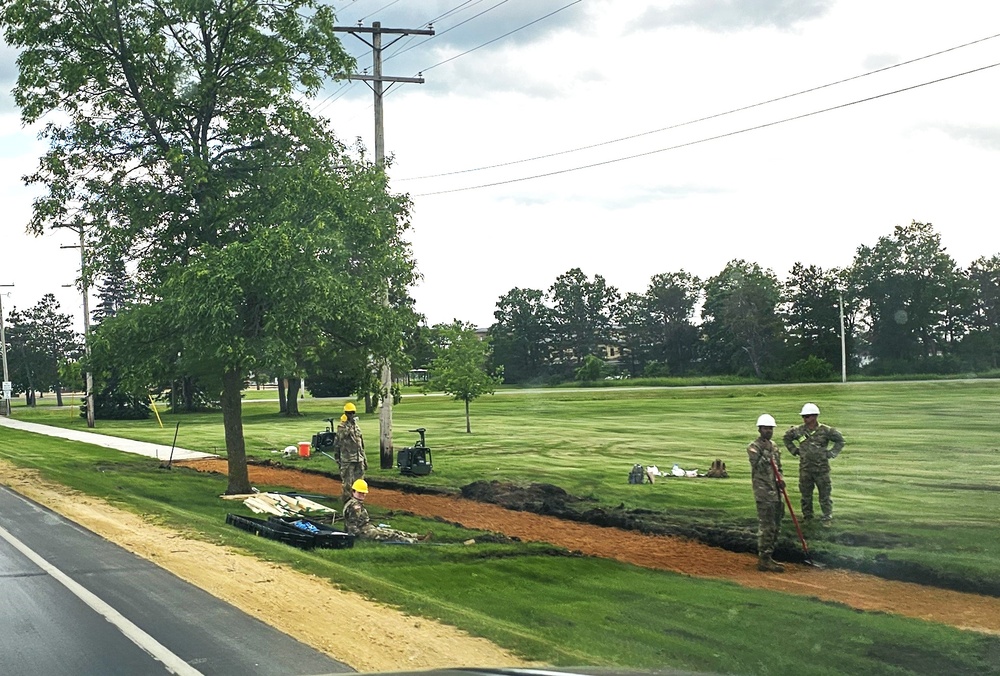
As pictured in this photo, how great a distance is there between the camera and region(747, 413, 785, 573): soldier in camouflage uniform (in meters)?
12.8

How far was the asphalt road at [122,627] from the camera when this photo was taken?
7.22 m

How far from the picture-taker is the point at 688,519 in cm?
1711

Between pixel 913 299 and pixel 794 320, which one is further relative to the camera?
pixel 794 320

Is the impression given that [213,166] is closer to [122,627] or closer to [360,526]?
[360,526]

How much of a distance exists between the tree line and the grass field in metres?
1.53

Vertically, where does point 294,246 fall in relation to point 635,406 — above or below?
above

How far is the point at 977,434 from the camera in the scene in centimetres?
2538

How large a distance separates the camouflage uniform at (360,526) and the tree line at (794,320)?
47.4 feet

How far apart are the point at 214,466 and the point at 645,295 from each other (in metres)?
15.8

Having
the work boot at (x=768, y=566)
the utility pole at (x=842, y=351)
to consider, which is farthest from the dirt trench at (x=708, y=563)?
the utility pole at (x=842, y=351)

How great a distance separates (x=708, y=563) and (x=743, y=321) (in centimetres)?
1561

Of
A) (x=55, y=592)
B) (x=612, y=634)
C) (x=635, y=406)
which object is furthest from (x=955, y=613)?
(x=635, y=406)

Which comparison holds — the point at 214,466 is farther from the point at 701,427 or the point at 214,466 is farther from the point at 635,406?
the point at 635,406

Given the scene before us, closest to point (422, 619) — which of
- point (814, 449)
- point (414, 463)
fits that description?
point (814, 449)
